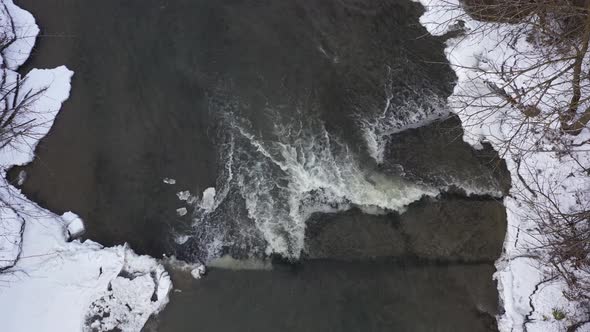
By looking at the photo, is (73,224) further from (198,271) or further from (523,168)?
(523,168)

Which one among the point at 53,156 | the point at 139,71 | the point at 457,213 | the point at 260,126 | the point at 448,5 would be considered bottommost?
the point at 53,156

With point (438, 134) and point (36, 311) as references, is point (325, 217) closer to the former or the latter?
point (438, 134)

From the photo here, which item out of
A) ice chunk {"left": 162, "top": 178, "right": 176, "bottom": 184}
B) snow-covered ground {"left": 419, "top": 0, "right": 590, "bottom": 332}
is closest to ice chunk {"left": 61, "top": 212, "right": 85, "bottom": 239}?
ice chunk {"left": 162, "top": 178, "right": 176, "bottom": 184}

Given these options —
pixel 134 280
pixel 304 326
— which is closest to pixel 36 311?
pixel 134 280

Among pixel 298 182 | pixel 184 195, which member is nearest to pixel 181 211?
pixel 184 195

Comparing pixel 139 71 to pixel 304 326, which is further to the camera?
pixel 139 71

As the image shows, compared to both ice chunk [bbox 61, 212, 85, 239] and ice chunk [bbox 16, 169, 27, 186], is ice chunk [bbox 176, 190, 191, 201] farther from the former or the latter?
ice chunk [bbox 16, 169, 27, 186]

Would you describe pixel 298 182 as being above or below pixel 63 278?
above
